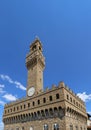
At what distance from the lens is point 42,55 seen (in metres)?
52.7

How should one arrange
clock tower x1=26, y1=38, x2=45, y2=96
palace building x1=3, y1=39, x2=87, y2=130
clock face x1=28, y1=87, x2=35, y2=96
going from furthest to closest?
clock tower x1=26, y1=38, x2=45, y2=96, clock face x1=28, y1=87, x2=35, y2=96, palace building x1=3, y1=39, x2=87, y2=130

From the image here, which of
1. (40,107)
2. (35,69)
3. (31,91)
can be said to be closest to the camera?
(40,107)

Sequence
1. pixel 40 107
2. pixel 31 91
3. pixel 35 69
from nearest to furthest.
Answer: pixel 40 107 < pixel 31 91 < pixel 35 69

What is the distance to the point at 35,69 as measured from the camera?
47.4m

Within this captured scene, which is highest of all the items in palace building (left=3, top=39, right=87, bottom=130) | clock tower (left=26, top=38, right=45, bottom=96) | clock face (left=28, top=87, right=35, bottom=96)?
clock tower (left=26, top=38, right=45, bottom=96)

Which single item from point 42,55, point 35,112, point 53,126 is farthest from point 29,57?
point 53,126

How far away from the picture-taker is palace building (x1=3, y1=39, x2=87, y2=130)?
3581 centimetres

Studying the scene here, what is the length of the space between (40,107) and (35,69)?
12336mm

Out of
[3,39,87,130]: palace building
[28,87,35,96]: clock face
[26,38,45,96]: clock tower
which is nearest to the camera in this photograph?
[3,39,87,130]: palace building

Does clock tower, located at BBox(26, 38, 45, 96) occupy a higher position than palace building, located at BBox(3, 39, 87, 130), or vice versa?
clock tower, located at BBox(26, 38, 45, 96)

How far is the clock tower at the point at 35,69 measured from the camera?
149 feet

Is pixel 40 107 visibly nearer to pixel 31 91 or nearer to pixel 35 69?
pixel 31 91

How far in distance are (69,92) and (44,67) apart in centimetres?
1514

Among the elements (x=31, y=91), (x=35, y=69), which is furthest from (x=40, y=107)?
(x=35, y=69)
